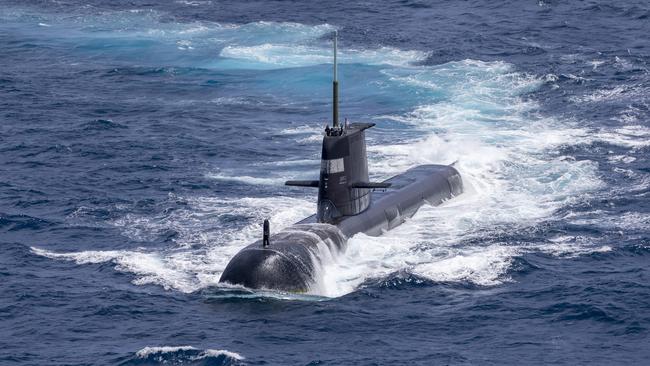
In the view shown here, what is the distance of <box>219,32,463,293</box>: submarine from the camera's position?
1674 inches

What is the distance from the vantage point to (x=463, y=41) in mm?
94938

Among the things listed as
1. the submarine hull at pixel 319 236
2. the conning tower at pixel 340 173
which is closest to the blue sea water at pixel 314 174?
the submarine hull at pixel 319 236

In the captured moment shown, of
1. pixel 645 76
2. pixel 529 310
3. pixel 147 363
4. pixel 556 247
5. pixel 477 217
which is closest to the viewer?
pixel 147 363

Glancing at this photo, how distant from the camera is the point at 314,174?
6184 centimetres

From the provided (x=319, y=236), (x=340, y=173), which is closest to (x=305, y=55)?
(x=340, y=173)

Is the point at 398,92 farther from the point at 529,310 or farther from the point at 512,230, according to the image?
the point at 529,310

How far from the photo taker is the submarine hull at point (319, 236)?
139 ft

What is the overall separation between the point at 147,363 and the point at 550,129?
39.0 m

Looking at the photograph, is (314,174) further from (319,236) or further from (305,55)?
(305,55)

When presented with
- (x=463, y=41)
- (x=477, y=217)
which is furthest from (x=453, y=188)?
(x=463, y=41)

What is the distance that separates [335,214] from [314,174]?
12802 millimetres

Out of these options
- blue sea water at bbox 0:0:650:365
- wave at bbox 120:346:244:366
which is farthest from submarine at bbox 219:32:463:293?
wave at bbox 120:346:244:366

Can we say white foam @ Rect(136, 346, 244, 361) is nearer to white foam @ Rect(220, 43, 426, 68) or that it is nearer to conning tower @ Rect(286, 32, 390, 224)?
conning tower @ Rect(286, 32, 390, 224)

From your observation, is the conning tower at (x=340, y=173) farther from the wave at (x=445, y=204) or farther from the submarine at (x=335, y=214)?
the wave at (x=445, y=204)
